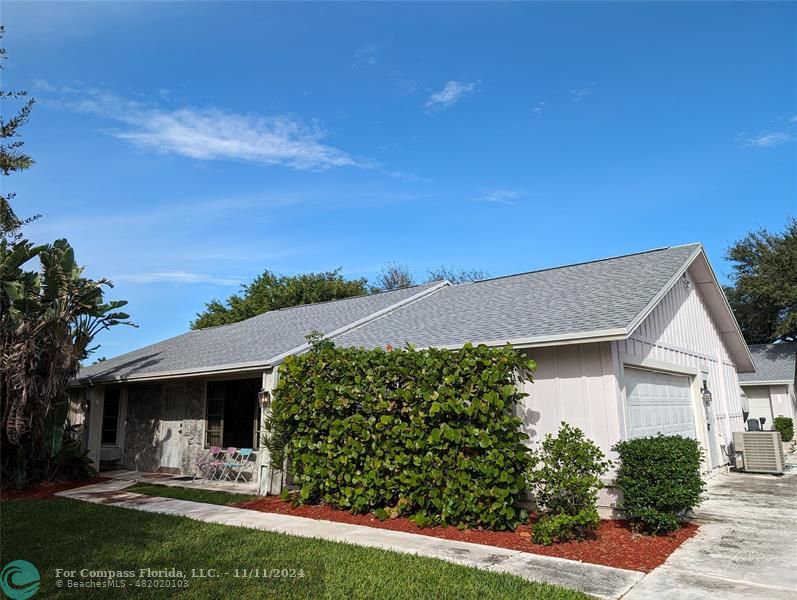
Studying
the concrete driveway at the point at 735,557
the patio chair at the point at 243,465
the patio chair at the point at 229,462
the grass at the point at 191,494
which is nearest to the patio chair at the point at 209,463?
the patio chair at the point at 229,462

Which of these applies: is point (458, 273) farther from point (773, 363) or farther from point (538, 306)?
point (538, 306)

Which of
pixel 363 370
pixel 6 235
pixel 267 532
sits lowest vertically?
pixel 267 532

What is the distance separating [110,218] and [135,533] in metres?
9.61

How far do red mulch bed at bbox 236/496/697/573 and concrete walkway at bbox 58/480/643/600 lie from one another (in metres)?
0.23

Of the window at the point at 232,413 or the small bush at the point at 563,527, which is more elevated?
the window at the point at 232,413

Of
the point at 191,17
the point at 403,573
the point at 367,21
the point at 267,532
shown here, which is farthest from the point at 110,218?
the point at 403,573

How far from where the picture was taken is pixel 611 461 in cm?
760

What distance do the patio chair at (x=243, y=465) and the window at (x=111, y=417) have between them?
6.15m

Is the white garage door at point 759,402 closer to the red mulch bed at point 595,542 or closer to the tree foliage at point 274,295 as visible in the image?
the red mulch bed at point 595,542

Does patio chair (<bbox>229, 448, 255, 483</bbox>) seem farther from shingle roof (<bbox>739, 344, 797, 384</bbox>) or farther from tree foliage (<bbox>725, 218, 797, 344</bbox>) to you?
tree foliage (<bbox>725, 218, 797, 344</bbox>)

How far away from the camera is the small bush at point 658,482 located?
264 inches

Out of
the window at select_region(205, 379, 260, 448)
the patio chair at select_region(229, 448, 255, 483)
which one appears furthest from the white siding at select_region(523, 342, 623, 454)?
the window at select_region(205, 379, 260, 448)

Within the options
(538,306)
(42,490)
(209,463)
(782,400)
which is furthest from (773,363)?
(42,490)

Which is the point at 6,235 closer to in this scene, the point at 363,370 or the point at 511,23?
the point at 363,370
